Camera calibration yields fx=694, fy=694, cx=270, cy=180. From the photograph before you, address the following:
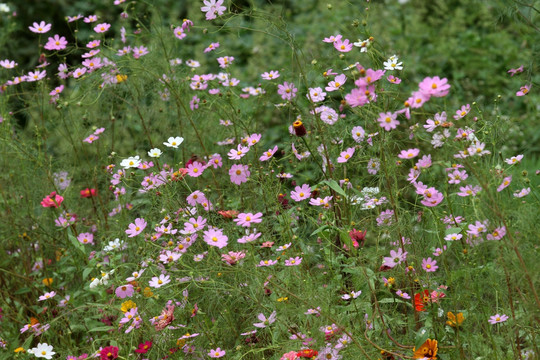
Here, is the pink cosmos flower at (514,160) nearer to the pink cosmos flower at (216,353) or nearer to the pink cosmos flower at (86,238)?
the pink cosmos flower at (216,353)

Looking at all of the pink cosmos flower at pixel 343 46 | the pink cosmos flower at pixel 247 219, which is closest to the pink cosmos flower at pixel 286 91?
the pink cosmos flower at pixel 343 46

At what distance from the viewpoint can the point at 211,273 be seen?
6.30ft

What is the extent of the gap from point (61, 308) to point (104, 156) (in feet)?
2.12

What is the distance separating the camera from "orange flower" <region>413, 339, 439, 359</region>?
1.67 metres

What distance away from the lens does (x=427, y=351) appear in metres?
1.68

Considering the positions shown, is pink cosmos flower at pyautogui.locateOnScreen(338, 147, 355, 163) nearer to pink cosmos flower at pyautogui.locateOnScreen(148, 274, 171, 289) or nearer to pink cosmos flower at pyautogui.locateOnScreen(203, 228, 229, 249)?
pink cosmos flower at pyautogui.locateOnScreen(203, 228, 229, 249)

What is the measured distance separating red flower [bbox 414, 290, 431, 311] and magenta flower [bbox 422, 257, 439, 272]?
0.20 ft

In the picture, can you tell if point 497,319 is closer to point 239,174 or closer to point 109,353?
point 239,174

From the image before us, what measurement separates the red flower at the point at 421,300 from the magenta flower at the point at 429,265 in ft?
0.20

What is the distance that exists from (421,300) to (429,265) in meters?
0.10

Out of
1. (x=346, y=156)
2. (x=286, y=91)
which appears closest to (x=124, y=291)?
(x=346, y=156)

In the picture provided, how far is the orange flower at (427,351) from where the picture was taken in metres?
1.67

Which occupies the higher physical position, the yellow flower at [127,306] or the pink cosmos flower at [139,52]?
the pink cosmos flower at [139,52]

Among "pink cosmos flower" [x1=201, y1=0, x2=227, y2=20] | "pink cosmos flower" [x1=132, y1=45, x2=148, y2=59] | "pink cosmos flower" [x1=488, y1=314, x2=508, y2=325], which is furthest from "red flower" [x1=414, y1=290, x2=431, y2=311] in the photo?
"pink cosmos flower" [x1=132, y1=45, x2=148, y2=59]
